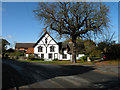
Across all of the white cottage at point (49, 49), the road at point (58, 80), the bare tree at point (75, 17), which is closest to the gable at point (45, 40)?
the white cottage at point (49, 49)

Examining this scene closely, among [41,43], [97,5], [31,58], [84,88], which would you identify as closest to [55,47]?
[41,43]

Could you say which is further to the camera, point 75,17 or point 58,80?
point 75,17

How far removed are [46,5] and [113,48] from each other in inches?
704

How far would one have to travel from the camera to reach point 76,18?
87.3 ft

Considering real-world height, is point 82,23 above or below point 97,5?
below

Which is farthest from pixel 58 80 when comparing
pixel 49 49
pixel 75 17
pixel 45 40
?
pixel 45 40

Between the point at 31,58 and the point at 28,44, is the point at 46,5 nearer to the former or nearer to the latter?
the point at 31,58

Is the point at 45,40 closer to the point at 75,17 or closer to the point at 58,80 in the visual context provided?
the point at 75,17

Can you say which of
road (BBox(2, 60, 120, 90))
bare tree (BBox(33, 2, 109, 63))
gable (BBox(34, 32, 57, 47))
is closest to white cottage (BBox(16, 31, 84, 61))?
gable (BBox(34, 32, 57, 47))

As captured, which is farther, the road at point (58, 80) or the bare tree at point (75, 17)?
the bare tree at point (75, 17)

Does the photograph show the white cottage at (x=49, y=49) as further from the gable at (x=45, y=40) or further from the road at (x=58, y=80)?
the road at (x=58, y=80)

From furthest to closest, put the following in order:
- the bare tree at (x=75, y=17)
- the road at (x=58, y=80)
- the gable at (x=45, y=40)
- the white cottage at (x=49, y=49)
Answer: the gable at (x=45, y=40), the white cottage at (x=49, y=49), the bare tree at (x=75, y=17), the road at (x=58, y=80)

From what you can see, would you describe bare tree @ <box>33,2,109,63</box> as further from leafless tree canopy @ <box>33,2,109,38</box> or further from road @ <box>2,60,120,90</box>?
road @ <box>2,60,120,90</box>

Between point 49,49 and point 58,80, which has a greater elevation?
point 49,49
